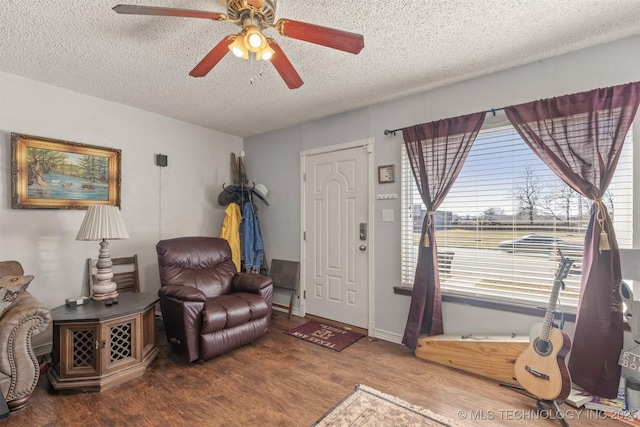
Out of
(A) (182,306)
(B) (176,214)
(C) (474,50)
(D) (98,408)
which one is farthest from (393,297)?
(B) (176,214)

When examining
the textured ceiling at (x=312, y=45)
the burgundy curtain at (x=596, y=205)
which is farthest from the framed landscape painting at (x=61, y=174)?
the burgundy curtain at (x=596, y=205)

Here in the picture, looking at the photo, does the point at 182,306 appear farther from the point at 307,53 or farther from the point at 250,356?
the point at 307,53

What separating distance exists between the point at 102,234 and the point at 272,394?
1.83 metres

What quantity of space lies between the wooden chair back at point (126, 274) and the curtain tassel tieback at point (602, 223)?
4004 millimetres

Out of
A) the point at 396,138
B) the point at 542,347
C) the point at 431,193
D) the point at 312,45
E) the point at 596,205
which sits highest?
the point at 312,45

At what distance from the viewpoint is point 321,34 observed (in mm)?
1511

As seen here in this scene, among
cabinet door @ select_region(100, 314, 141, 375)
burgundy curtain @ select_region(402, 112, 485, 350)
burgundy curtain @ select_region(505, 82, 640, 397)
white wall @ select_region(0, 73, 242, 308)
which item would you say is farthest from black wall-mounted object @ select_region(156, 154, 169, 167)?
burgundy curtain @ select_region(505, 82, 640, 397)

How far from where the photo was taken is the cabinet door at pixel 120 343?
86.7 inches

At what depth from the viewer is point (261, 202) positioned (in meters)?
4.29

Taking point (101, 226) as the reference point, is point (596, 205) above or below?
above

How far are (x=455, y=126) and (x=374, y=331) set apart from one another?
2.13m

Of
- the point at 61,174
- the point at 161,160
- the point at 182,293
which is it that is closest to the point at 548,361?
the point at 182,293

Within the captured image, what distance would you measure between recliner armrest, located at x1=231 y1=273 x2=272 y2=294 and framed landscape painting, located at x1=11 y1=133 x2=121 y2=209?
1482mm

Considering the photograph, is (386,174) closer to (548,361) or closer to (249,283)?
(249,283)
